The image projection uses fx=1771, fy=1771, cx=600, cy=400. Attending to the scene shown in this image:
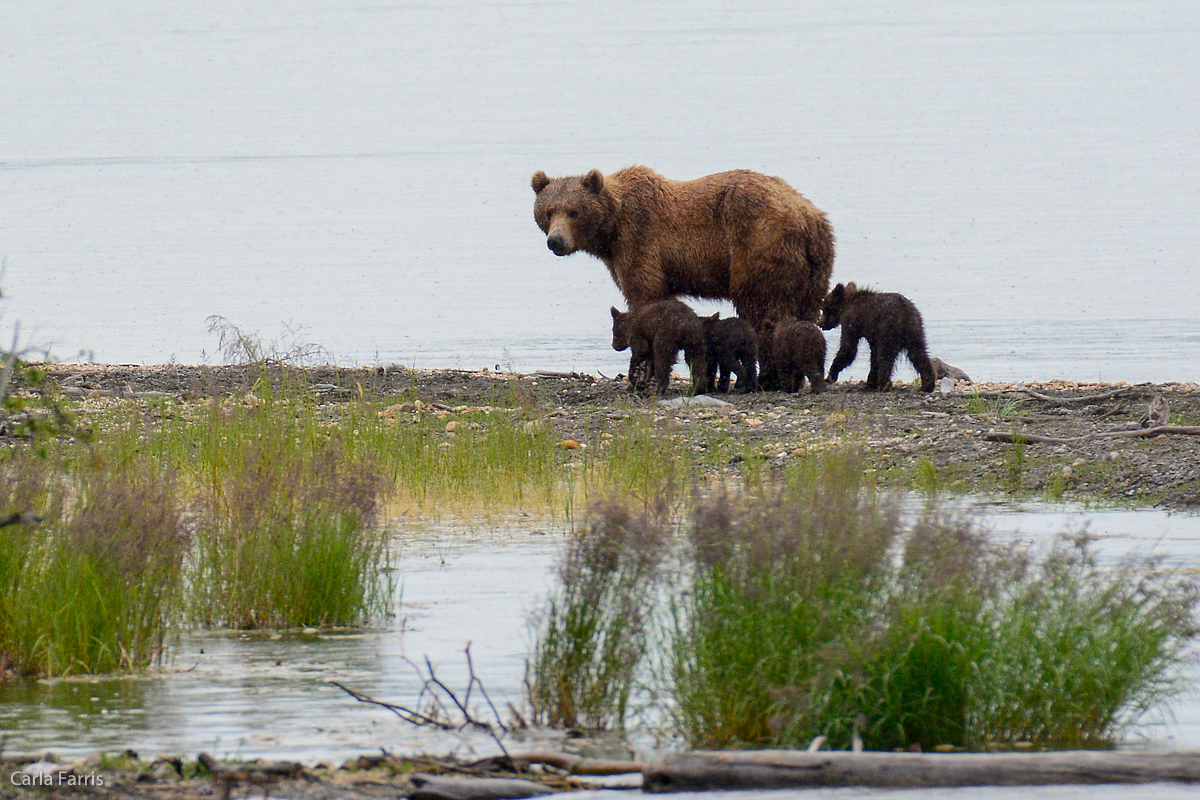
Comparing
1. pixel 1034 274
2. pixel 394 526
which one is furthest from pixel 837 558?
pixel 1034 274

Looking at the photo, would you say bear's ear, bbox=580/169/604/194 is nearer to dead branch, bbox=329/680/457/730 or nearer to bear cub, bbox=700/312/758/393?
bear cub, bbox=700/312/758/393

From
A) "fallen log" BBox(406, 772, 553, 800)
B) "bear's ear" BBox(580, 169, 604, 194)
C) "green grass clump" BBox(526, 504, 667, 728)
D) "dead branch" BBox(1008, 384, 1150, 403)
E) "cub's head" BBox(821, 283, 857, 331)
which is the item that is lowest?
"fallen log" BBox(406, 772, 553, 800)

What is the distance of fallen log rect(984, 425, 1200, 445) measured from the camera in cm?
1000

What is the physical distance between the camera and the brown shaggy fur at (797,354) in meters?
13.0

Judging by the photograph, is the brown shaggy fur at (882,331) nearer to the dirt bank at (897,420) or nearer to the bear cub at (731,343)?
the dirt bank at (897,420)

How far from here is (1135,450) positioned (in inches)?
387

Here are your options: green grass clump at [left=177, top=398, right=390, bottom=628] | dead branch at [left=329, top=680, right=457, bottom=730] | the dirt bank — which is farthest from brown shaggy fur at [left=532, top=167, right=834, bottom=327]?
dead branch at [left=329, top=680, right=457, bottom=730]

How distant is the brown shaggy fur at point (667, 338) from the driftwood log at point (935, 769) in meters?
8.62

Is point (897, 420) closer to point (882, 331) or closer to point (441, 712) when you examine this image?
point (882, 331)

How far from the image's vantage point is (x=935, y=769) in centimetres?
420

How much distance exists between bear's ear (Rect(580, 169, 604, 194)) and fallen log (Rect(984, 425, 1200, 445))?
4.41 meters

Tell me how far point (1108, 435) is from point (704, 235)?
449 cm

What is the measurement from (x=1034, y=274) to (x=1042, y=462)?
997 inches

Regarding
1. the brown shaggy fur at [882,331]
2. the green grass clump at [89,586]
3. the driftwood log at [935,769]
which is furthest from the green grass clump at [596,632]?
the brown shaggy fur at [882,331]
